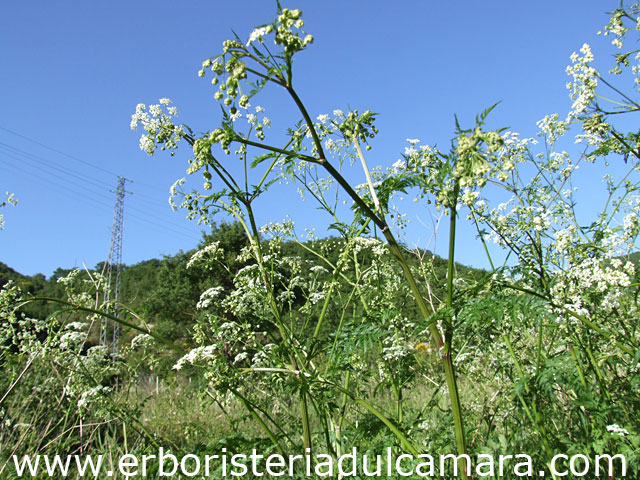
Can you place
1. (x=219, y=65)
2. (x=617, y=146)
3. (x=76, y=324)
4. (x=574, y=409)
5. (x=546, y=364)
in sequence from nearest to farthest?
(x=219, y=65) → (x=546, y=364) → (x=574, y=409) → (x=617, y=146) → (x=76, y=324)

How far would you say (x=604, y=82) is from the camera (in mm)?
4062

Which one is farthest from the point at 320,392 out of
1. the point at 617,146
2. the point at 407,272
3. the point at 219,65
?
the point at 617,146

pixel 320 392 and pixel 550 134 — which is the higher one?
pixel 550 134

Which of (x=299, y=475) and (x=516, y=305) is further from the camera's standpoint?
(x=299, y=475)

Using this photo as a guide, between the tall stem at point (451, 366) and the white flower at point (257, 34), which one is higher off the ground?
the white flower at point (257, 34)

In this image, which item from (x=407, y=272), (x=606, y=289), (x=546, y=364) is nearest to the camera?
(x=407, y=272)

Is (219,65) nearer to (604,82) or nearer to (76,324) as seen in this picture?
(604,82)

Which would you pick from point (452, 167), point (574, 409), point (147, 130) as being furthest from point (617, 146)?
point (147, 130)

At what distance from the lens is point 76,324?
16.6ft

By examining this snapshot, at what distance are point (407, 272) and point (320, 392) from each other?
1.27 meters

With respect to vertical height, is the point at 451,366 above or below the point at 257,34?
below

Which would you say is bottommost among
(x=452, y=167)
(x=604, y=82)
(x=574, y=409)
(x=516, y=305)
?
(x=574, y=409)

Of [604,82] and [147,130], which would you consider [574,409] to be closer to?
[604,82]

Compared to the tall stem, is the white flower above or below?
above
